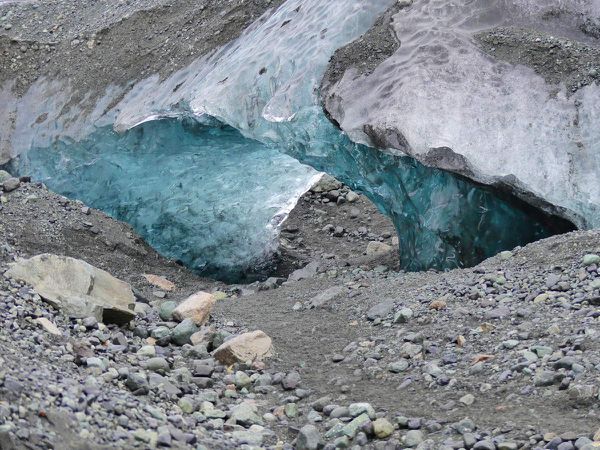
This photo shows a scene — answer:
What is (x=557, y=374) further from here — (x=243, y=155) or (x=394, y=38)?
(x=243, y=155)

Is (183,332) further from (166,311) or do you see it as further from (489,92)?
(489,92)

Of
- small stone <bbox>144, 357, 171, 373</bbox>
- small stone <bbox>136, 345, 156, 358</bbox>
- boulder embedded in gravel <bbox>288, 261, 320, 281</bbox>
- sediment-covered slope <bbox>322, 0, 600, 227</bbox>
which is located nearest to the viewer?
small stone <bbox>144, 357, 171, 373</bbox>

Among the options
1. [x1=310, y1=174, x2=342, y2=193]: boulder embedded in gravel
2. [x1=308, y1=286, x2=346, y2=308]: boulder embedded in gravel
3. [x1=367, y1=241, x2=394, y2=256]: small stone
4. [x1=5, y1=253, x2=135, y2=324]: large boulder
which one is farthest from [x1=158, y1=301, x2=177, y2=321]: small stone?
[x1=310, y1=174, x2=342, y2=193]: boulder embedded in gravel

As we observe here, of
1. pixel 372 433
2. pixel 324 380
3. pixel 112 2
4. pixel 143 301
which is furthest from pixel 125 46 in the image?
pixel 372 433

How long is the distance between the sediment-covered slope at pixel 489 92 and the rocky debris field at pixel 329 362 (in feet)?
1.83

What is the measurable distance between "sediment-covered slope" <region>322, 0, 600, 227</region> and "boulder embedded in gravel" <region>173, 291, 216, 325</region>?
1.65m

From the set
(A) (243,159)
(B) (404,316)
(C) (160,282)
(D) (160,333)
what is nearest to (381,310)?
(B) (404,316)

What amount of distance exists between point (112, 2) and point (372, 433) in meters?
8.13

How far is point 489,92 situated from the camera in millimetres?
8047

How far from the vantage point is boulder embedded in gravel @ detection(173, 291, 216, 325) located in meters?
7.21

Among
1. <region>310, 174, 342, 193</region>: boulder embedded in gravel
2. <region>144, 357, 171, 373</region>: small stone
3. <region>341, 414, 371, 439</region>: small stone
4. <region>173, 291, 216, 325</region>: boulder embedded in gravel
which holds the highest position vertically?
<region>144, 357, 171, 373</region>: small stone

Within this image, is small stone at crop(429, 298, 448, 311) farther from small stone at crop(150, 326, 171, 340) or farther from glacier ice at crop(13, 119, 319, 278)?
glacier ice at crop(13, 119, 319, 278)

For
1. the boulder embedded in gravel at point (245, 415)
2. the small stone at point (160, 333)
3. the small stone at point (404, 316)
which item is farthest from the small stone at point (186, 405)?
the small stone at point (404, 316)

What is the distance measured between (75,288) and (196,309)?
0.80 m
